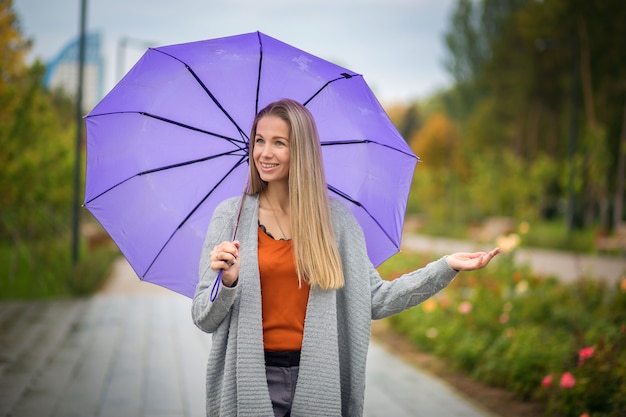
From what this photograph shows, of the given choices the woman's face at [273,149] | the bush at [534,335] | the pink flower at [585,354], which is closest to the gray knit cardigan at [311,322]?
the woman's face at [273,149]

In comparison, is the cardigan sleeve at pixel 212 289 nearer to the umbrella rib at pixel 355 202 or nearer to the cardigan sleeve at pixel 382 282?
the cardigan sleeve at pixel 382 282

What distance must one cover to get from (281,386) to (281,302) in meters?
0.30

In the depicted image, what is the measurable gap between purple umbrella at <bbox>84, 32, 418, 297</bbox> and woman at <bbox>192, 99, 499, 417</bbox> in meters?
0.39

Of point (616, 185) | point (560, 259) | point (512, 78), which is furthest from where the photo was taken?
point (512, 78)

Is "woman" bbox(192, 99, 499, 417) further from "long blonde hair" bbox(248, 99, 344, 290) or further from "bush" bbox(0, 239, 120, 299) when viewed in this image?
"bush" bbox(0, 239, 120, 299)

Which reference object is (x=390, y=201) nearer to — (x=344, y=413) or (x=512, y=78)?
(x=344, y=413)

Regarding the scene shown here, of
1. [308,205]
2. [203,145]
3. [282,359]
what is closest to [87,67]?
[203,145]

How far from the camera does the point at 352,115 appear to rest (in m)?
3.08

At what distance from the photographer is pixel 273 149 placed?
2.64 m

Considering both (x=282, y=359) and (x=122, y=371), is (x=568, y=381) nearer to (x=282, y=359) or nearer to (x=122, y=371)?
(x=282, y=359)

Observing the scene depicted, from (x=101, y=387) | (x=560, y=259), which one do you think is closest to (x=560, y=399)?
(x=101, y=387)

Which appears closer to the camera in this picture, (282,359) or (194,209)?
(282,359)

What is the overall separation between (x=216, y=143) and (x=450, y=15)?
45.7 metres

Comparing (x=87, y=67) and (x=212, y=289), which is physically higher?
(x=87, y=67)
